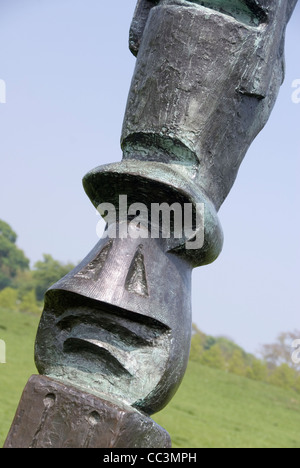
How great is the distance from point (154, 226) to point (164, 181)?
74 millimetres

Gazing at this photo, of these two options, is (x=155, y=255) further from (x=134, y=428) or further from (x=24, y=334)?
(x=24, y=334)

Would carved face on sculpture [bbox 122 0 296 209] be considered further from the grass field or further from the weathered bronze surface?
the grass field

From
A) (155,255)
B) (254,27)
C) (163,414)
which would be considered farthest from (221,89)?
(163,414)

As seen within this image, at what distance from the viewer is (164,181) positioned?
920 mm

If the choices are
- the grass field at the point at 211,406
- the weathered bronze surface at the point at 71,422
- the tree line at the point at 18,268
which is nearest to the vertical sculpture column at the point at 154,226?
the weathered bronze surface at the point at 71,422

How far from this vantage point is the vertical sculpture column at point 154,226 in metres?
0.87

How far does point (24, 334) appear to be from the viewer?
9672 millimetres

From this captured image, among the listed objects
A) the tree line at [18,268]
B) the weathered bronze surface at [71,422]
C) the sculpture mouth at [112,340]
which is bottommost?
the weathered bronze surface at [71,422]

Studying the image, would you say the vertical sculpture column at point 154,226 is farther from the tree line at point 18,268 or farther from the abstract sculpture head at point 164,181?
the tree line at point 18,268

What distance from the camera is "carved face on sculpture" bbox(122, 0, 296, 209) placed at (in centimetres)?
99
